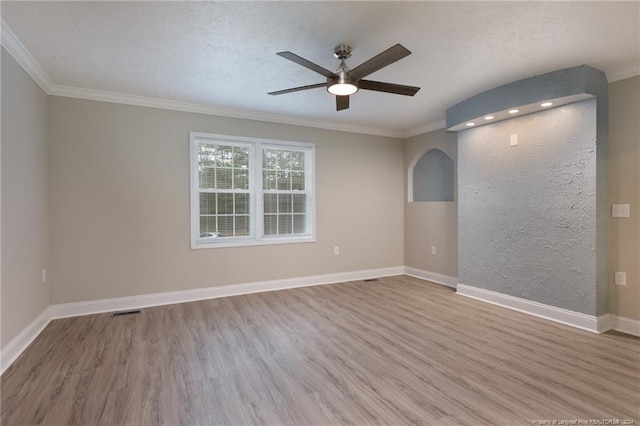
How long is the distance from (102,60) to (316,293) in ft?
11.9

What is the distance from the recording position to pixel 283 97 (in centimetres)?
389

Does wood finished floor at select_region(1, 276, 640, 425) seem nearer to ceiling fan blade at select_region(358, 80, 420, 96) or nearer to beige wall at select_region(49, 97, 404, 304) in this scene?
beige wall at select_region(49, 97, 404, 304)

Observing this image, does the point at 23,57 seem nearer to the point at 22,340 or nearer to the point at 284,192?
the point at 22,340

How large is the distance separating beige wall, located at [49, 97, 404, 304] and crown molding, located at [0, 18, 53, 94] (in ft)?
1.12

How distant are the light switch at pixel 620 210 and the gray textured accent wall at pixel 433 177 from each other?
2.20m

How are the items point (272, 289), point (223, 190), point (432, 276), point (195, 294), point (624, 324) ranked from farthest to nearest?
1. point (432, 276)
2. point (272, 289)
3. point (223, 190)
4. point (195, 294)
5. point (624, 324)

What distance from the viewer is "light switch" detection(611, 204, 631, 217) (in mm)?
3127

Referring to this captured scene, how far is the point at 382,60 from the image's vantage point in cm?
228

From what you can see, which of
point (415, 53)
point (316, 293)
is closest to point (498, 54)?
point (415, 53)

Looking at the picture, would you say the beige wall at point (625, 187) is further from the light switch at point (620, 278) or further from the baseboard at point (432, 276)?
the baseboard at point (432, 276)

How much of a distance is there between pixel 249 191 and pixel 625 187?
14.3ft

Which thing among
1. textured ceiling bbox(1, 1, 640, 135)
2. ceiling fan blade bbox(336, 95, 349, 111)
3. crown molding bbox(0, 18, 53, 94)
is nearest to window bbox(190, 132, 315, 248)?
textured ceiling bbox(1, 1, 640, 135)

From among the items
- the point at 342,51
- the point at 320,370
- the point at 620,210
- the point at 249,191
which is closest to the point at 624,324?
the point at 620,210

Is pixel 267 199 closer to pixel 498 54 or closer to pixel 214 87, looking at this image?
pixel 214 87
